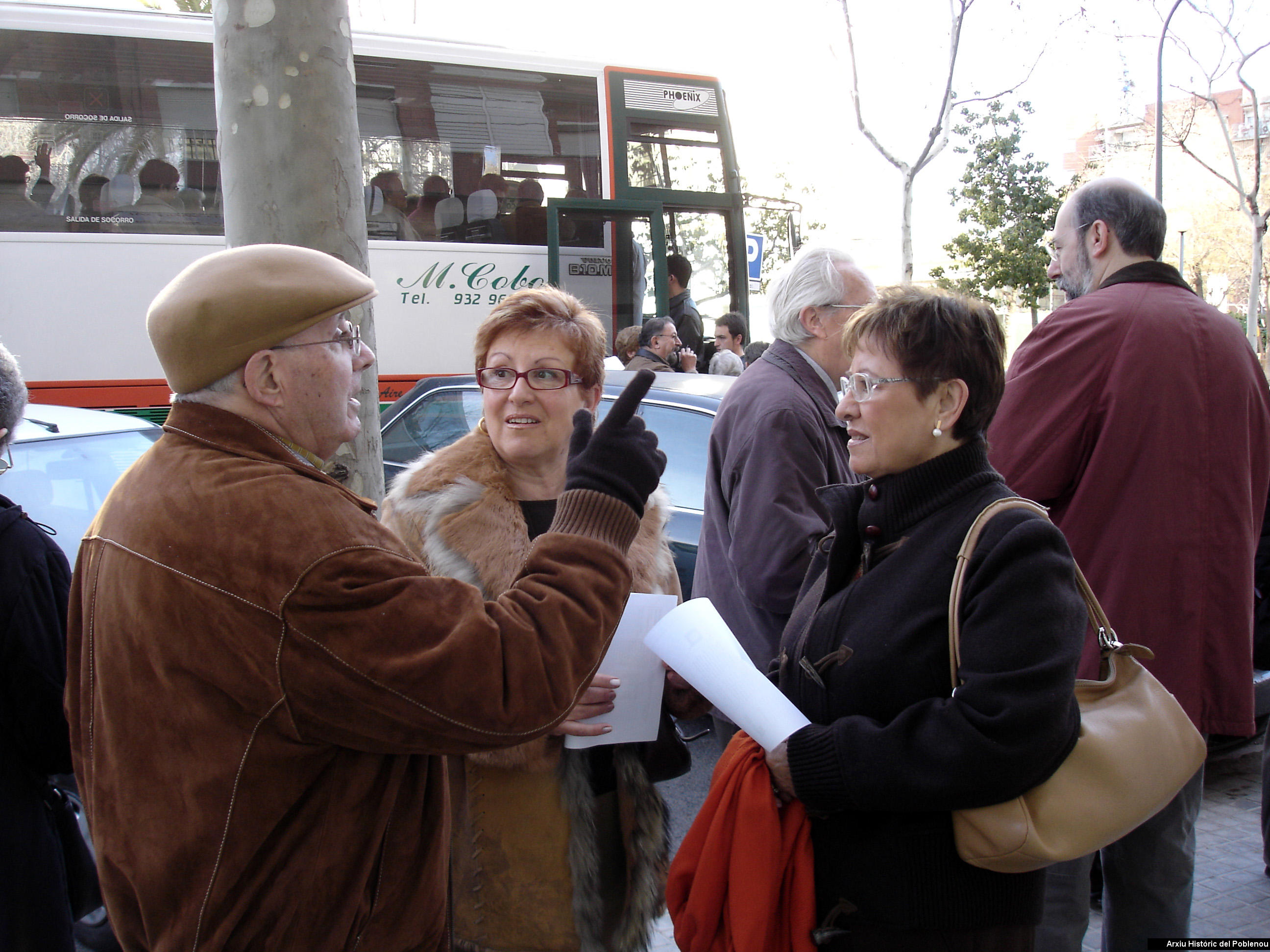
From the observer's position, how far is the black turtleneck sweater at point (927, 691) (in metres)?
1.59

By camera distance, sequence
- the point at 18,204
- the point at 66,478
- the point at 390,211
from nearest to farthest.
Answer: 1. the point at 66,478
2. the point at 18,204
3. the point at 390,211

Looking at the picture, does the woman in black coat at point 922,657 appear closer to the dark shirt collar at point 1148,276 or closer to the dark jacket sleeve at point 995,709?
the dark jacket sleeve at point 995,709

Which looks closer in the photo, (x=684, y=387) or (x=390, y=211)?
(x=684, y=387)

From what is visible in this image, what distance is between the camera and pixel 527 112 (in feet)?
33.8

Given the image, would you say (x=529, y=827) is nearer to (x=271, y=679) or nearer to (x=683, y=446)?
(x=271, y=679)

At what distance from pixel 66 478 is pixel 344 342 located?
9.11ft

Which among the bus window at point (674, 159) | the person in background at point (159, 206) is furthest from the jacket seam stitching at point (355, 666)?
the bus window at point (674, 159)

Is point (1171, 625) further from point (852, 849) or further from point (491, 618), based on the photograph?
point (491, 618)

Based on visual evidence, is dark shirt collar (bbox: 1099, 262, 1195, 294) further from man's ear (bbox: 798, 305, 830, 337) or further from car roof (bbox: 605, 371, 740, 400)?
car roof (bbox: 605, 371, 740, 400)

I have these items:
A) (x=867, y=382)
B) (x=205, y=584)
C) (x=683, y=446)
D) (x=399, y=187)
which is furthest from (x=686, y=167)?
(x=205, y=584)

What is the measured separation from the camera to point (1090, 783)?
1635mm

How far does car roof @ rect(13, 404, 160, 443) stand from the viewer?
3.82 metres

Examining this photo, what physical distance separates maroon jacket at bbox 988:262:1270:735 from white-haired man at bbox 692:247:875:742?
0.55m

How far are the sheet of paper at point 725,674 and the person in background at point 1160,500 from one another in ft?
3.89
